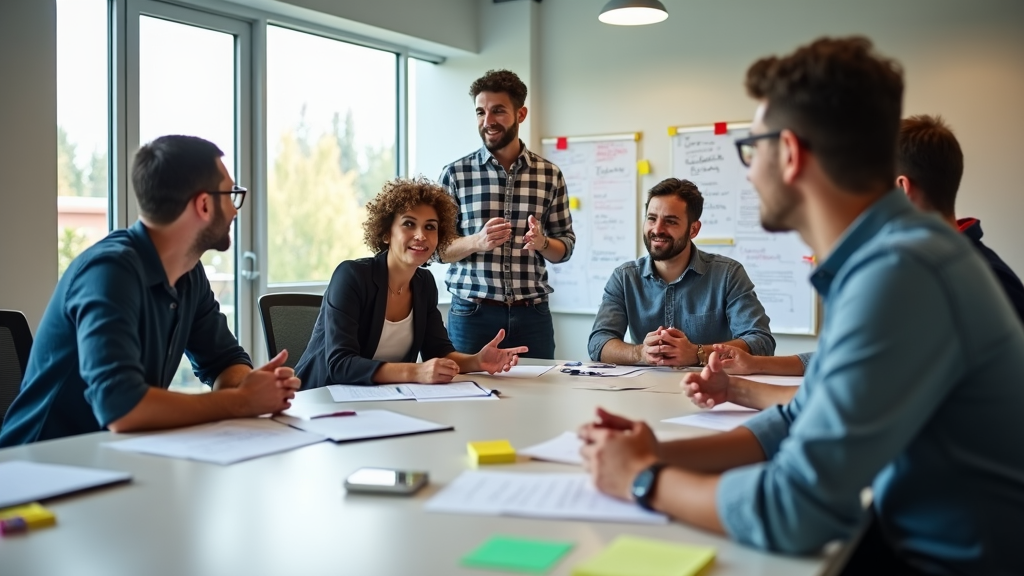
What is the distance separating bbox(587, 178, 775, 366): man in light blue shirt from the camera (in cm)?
320

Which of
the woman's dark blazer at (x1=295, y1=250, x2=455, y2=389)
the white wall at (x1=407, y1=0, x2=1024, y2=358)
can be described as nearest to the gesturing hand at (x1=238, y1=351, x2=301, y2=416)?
the woman's dark blazer at (x1=295, y1=250, x2=455, y2=389)

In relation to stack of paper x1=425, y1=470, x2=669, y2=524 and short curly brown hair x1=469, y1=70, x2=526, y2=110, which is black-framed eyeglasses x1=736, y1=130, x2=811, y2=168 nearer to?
stack of paper x1=425, y1=470, x2=669, y2=524

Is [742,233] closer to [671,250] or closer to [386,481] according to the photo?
[671,250]

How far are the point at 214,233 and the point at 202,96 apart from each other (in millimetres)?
2611

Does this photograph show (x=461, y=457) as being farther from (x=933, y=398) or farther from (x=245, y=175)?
(x=245, y=175)

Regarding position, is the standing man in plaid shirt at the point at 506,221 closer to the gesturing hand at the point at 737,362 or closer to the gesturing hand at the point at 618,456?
the gesturing hand at the point at 737,362

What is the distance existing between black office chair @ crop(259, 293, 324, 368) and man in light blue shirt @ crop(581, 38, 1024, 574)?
2017mm

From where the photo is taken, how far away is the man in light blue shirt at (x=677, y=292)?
3197 mm


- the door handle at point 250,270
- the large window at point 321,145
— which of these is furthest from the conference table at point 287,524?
the large window at point 321,145

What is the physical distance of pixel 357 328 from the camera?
2.72 meters

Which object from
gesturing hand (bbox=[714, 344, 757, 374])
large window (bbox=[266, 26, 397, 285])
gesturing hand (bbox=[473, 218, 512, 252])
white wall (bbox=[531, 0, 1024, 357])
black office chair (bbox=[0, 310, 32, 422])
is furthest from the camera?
large window (bbox=[266, 26, 397, 285])

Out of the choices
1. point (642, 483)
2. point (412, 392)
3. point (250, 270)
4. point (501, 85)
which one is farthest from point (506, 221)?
point (642, 483)

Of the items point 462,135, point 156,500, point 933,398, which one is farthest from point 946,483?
point 462,135

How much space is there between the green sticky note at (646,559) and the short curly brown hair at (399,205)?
78.6 inches
